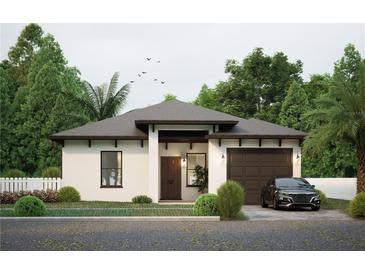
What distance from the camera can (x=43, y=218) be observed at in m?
20.0

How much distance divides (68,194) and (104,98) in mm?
17097

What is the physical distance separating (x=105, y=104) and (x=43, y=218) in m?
24.3

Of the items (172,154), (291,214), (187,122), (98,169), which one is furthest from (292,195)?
(98,169)

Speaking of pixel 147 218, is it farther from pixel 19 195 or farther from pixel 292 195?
pixel 19 195

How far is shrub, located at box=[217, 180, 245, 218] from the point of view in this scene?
2016 cm

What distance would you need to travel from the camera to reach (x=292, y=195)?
23297 millimetres

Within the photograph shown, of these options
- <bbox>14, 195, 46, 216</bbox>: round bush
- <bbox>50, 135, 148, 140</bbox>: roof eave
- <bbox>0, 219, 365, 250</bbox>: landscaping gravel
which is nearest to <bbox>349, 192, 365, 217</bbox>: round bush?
<bbox>0, 219, 365, 250</bbox>: landscaping gravel

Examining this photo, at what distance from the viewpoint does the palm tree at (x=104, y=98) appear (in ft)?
144

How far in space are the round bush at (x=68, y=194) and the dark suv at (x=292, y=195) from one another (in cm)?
902

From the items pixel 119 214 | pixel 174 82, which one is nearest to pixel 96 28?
pixel 119 214

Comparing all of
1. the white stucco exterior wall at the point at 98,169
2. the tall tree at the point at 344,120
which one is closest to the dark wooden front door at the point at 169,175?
the white stucco exterior wall at the point at 98,169

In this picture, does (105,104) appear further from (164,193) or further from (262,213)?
(262,213)

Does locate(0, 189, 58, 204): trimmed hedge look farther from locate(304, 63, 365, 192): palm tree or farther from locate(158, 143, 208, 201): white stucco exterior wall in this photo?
locate(304, 63, 365, 192): palm tree

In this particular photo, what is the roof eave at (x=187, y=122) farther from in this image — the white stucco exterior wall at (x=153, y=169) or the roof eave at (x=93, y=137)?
the roof eave at (x=93, y=137)
